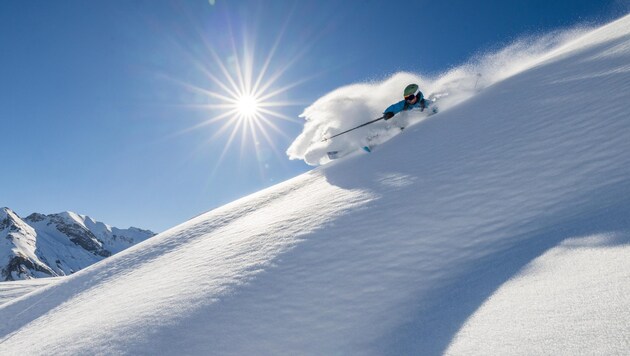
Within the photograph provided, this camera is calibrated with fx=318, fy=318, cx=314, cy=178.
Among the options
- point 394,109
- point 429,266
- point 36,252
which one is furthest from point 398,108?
point 36,252

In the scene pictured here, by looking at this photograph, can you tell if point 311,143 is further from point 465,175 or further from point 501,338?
point 501,338

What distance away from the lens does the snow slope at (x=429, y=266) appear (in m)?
2.03

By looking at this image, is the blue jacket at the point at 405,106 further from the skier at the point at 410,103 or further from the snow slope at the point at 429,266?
the snow slope at the point at 429,266

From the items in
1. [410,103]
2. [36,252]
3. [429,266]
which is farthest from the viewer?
[36,252]

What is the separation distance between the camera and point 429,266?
2965 mm

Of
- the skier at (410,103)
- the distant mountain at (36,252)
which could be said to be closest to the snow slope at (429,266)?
the skier at (410,103)

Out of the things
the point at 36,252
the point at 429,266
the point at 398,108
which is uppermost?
the point at 36,252

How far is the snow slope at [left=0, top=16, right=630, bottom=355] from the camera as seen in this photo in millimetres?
2029

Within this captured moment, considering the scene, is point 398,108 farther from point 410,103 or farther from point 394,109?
point 410,103

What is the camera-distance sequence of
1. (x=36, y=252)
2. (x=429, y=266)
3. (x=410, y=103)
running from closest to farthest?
1. (x=429, y=266)
2. (x=410, y=103)
3. (x=36, y=252)

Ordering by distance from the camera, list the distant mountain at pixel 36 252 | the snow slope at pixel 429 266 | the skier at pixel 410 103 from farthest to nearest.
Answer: the distant mountain at pixel 36 252
the skier at pixel 410 103
the snow slope at pixel 429 266

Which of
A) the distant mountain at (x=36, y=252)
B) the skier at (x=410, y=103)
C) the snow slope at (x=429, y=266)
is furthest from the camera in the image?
the distant mountain at (x=36, y=252)

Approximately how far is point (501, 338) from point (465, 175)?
300 centimetres

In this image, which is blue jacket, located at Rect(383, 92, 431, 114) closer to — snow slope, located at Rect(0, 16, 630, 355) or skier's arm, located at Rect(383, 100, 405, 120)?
skier's arm, located at Rect(383, 100, 405, 120)
